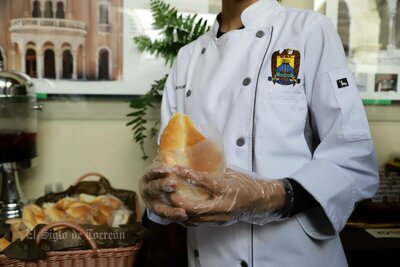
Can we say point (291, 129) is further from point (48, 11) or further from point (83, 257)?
point (48, 11)

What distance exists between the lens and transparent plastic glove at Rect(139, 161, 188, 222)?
58 centimetres

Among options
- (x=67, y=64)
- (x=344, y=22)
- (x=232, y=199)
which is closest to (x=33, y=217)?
(x=67, y=64)

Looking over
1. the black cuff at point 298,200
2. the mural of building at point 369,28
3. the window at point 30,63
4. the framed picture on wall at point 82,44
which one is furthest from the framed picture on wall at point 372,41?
the window at point 30,63

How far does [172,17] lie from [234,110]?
763mm

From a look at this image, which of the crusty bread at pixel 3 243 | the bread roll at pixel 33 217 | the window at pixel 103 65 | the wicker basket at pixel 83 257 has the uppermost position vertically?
the window at pixel 103 65

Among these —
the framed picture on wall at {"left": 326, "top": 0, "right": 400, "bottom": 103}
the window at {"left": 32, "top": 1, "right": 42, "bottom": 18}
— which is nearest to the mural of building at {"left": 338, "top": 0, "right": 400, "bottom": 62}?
the framed picture on wall at {"left": 326, "top": 0, "right": 400, "bottom": 103}

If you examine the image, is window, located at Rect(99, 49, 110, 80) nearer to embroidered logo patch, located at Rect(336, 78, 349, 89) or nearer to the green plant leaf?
the green plant leaf

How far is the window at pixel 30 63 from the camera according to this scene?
145 centimetres

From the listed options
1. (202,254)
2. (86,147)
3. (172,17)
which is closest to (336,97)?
(202,254)

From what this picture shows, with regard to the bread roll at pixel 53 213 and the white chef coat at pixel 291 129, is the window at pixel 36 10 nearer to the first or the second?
the bread roll at pixel 53 213

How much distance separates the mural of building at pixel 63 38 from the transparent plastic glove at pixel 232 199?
38.9 inches

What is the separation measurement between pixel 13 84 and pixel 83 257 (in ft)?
2.05

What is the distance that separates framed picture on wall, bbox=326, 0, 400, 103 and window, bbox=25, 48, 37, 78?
3.67 ft

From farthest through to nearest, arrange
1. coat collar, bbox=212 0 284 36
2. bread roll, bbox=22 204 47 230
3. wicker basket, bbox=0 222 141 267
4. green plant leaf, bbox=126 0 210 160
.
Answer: green plant leaf, bbox=126 0 210 160 → bread roll, bbox=22 204 47 230 → wicker basket, bbox=0 222 141 267 → coat collar, bbox=212 0 284 36
